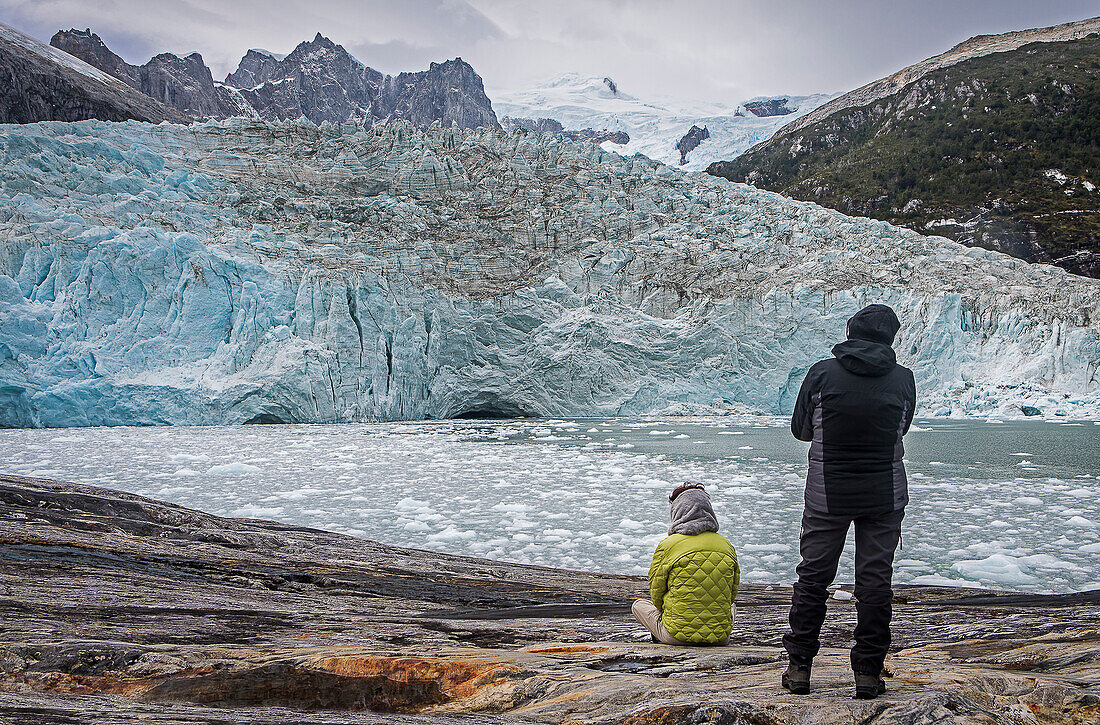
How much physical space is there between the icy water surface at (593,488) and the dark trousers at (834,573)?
3.07 meters

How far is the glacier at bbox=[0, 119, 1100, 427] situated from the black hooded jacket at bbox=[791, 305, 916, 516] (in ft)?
56.2

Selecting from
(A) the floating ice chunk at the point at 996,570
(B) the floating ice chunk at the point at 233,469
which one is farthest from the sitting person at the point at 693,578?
(B) the floating ice chunk at the point at 233,469

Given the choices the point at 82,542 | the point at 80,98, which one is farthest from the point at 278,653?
the point at 80,98

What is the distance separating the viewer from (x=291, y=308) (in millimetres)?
18594

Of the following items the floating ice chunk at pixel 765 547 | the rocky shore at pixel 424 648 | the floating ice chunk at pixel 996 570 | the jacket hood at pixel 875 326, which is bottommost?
the floating ice chunk at pixel 765 547

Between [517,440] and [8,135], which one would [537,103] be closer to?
[8,135]

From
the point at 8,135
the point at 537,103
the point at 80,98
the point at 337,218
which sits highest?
the point at 537,103

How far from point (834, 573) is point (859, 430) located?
395 millimetres

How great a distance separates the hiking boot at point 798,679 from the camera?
1.75m

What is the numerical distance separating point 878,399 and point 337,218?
73.7ft

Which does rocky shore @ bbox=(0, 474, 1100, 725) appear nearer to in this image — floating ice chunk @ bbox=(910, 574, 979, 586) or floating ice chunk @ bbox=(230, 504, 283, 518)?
floating ice chunk @ bbox=(910, 574, 979, 586)

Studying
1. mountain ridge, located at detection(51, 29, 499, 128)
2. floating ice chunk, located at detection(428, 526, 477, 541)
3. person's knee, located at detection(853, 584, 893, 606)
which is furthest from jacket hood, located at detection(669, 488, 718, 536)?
Answer: mountain ridge, located at detection(51, 29, 499, 128)

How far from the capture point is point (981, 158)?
1873 inches

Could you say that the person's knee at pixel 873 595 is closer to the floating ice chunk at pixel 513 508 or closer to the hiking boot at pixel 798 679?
the hiking boot at pixel 798 679
